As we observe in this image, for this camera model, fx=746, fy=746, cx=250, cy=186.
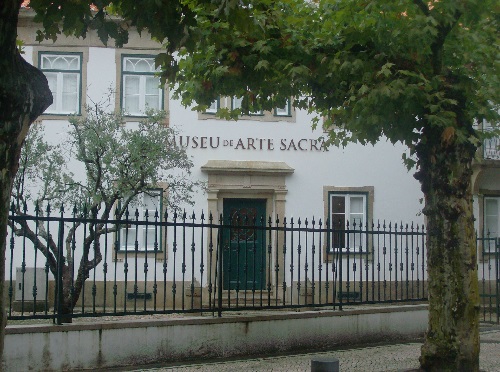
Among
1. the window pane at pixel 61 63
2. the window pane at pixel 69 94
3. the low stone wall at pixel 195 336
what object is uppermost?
the window pane at pixel 61 63

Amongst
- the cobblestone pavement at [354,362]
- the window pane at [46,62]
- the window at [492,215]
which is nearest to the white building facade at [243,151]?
the window pane at [46,62]

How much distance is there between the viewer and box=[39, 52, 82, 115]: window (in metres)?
18.0

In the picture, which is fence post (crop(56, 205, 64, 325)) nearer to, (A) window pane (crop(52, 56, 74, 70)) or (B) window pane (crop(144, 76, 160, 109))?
(B) window pane (crop(144, 76, 160, 109))

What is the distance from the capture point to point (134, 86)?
1836 cm

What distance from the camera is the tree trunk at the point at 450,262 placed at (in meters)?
8.67

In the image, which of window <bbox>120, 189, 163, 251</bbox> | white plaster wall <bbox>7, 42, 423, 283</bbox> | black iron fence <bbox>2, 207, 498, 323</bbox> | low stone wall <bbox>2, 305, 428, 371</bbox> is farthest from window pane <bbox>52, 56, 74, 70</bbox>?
low stone wall <bbox>2, 305, 428, 371</bbox>

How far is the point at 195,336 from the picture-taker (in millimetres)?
10117

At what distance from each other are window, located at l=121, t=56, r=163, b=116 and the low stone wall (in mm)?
8328

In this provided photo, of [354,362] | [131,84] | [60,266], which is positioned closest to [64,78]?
[131,84]

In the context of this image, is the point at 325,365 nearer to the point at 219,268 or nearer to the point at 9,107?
the point at 9,107

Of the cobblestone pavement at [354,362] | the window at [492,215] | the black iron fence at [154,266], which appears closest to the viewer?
the black iron fence at [154,266]

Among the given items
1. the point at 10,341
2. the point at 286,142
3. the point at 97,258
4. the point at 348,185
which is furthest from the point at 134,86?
the point at 10,341

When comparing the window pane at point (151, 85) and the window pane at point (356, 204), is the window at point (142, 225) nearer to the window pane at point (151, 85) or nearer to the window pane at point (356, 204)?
the window pane at point (151, 85)

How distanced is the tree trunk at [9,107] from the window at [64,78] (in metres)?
13.8
